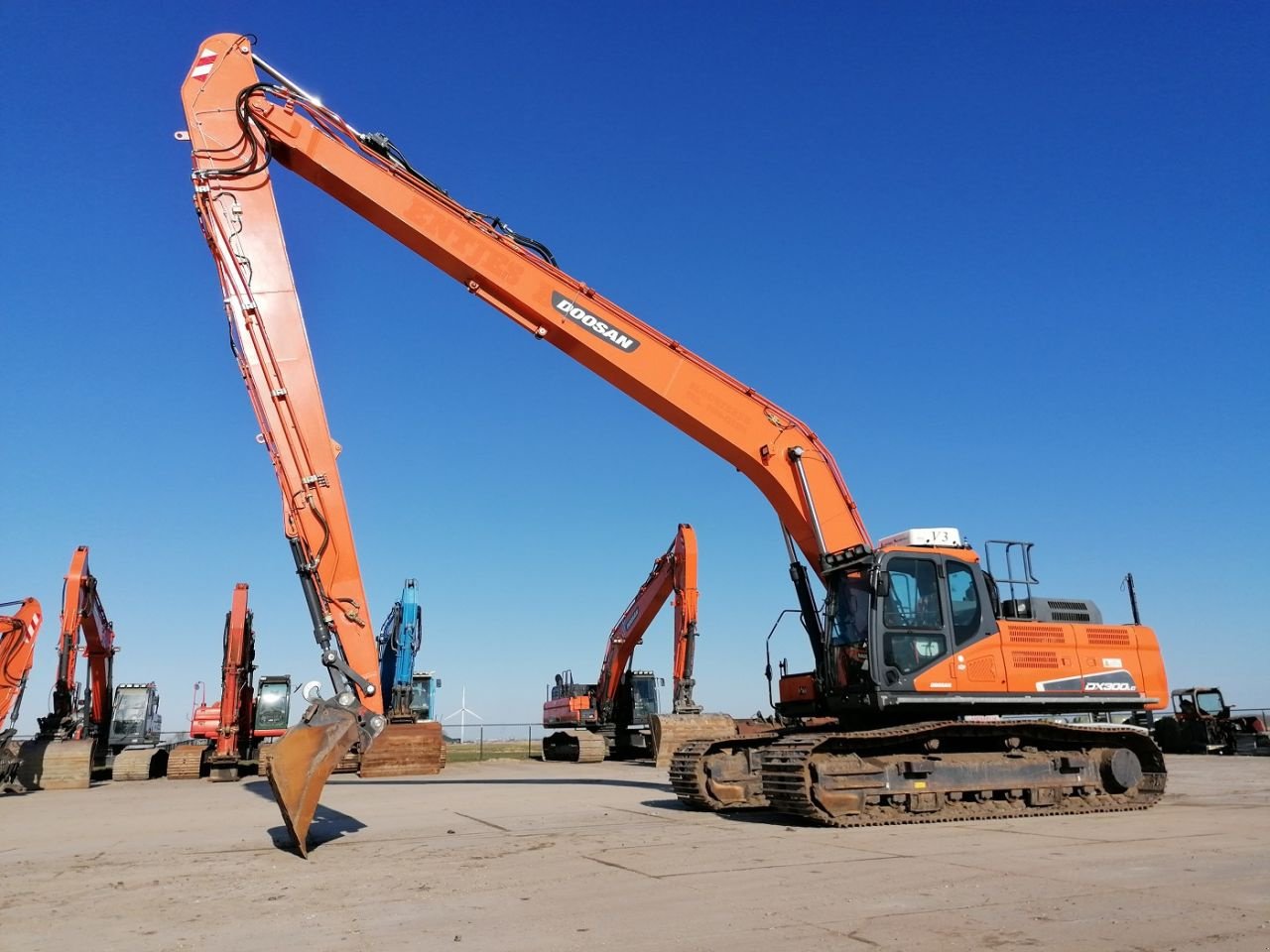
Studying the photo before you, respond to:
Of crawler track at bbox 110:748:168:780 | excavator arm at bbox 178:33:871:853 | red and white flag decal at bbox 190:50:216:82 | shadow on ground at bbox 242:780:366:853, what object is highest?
red and white flag decal at bbox 190:50:216:82

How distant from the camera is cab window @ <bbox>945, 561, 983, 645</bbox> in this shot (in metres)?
11.0

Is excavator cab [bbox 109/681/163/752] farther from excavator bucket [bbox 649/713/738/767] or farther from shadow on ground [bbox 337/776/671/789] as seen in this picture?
excavator bucket [bbox 649/713/738/767]

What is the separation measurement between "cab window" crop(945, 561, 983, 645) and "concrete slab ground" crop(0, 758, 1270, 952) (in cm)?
217

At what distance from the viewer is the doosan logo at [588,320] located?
12.6 m

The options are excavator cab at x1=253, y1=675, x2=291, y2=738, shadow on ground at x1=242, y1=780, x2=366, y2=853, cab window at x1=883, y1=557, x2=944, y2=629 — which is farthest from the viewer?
excavator cab at x1=253, y1=675, x2=291, y2=738

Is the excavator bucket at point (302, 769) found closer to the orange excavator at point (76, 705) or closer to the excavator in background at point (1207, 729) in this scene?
the orange excavator at point (76, 705)

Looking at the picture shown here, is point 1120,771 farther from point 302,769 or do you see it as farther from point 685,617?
point 685,617

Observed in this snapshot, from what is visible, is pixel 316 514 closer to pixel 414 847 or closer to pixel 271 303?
pixel 271 303

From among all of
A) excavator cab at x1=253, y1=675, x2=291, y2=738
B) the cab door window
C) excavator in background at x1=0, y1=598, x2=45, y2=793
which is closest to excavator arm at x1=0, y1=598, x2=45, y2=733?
excavator in background at x1=0, y1=598, x2=45, y2=793

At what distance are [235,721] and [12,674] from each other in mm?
5651

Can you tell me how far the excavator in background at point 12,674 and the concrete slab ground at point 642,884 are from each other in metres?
9.05

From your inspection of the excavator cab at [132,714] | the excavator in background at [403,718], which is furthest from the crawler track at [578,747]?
the excavator cab at [132,714]

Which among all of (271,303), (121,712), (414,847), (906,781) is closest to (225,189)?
(271,303)

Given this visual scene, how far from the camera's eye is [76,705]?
927 inches
